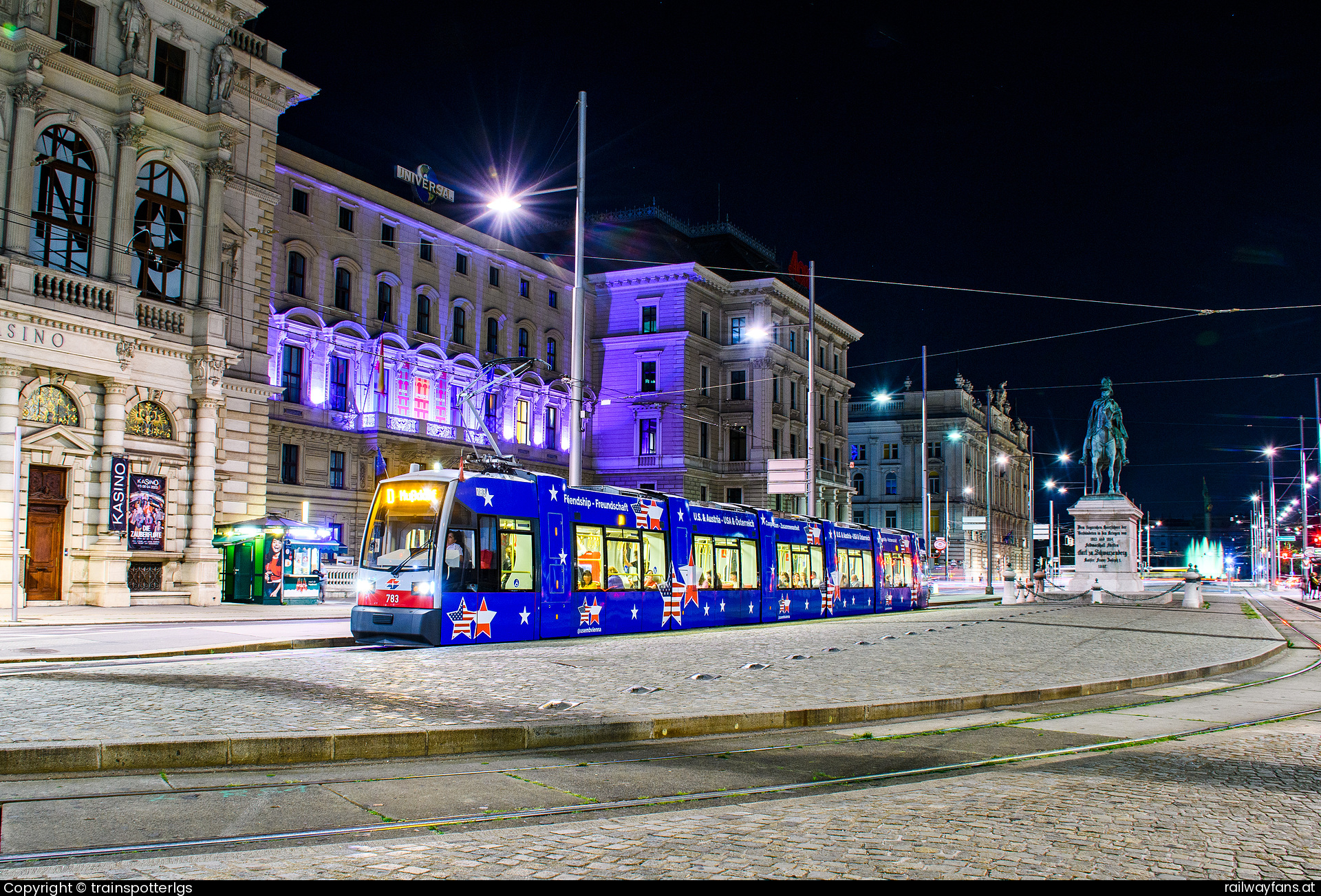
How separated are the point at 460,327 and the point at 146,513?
26587 mm

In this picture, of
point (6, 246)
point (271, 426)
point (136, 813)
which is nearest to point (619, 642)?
point (136, 813)

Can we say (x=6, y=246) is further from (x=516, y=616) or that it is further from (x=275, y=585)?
(x=516, y=616)

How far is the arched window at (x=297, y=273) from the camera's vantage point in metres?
42.9

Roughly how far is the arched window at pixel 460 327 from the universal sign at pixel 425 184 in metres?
5.62

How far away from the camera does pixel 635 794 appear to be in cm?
677

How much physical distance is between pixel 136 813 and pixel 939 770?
5294mm

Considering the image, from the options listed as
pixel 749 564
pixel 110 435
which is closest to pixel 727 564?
pixel 749 564

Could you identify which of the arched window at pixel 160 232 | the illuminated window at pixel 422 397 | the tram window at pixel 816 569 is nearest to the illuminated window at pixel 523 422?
the illuminated window at pixel 422 397

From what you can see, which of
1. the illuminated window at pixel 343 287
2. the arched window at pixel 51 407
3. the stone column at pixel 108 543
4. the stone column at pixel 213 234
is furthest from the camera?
the illuminated window at pixel 343 287

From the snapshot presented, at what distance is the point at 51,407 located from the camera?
2603 centimetres

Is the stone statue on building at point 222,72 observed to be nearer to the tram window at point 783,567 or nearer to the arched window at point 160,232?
the arched window at point 160,232

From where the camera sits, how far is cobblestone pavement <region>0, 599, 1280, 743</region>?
8891mm

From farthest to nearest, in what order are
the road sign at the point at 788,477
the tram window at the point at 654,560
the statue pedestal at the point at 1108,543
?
1. the statue pedestal at the point at 1108,543
2. the road sign at the point at 788,477
3. the tram window at the point at 654,560

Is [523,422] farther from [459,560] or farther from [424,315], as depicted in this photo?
[459,560]
